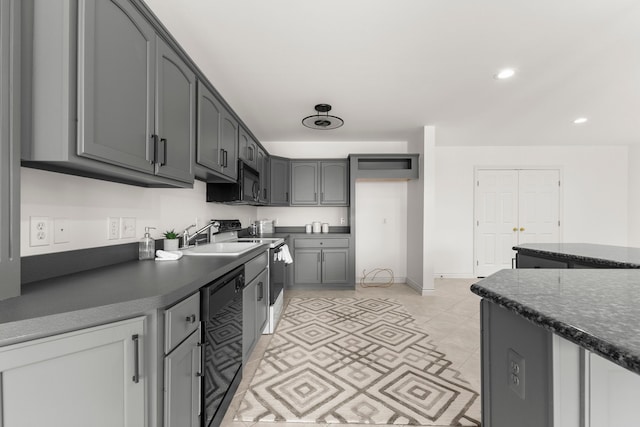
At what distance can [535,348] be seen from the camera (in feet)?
2.18

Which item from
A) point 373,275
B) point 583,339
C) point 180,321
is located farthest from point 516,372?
point 373,275

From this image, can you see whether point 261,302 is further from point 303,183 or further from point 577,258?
point 303,183

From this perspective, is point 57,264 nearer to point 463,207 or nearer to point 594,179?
point 463,207

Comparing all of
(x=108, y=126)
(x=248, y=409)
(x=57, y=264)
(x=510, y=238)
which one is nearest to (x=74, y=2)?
(x=108, y=126)

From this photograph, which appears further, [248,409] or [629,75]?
[629,75]

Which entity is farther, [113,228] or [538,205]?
[538,205]

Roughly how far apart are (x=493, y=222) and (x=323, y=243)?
3257 millimetres

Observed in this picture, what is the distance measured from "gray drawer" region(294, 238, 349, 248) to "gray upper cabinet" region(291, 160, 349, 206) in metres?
0.63

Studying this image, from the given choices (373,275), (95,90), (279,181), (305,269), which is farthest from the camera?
(373,275)

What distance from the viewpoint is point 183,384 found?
3.46ft

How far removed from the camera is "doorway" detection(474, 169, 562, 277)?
4.86 m

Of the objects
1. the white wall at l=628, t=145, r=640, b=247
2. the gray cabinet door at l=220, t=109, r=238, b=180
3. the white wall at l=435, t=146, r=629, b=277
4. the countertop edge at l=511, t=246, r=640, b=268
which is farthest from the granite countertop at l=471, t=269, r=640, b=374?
the white wall at l=628, t=145, r=640, b=247

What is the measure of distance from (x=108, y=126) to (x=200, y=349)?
102cm

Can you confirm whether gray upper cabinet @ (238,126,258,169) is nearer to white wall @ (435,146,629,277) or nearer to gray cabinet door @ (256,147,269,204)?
gray cabinet door @ (256,147,269,204)
